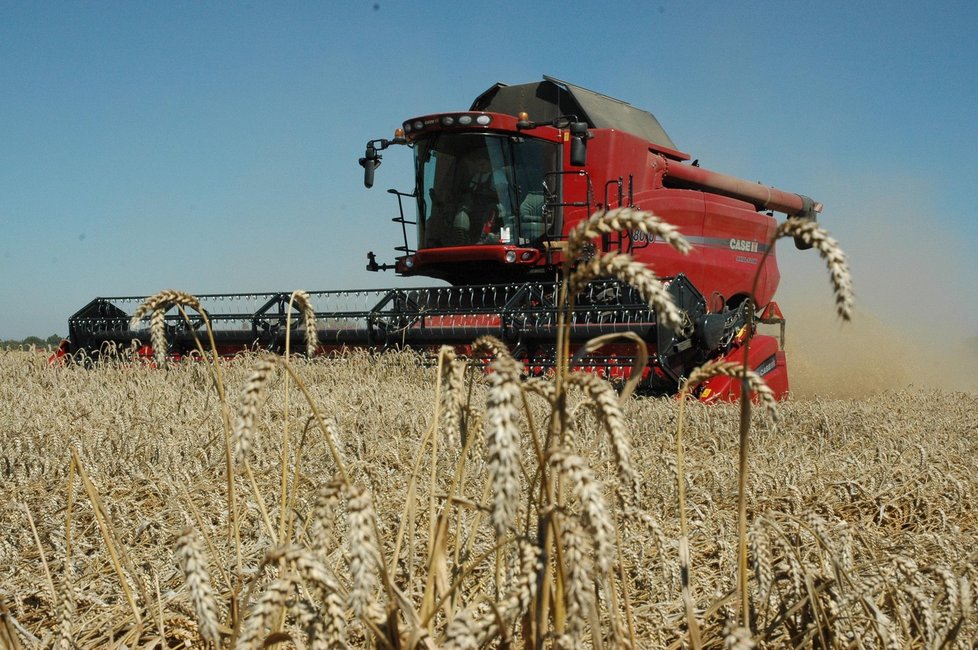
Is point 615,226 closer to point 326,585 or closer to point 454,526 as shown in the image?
point 326,585

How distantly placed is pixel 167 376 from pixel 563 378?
623 cm

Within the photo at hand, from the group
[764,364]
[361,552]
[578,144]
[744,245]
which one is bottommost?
[764,364]

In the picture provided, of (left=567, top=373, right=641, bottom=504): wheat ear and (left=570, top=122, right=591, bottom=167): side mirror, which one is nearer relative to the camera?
(left=567, top=373, right=641, bottom=504): wheat ear

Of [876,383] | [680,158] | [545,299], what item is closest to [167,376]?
[545,299]

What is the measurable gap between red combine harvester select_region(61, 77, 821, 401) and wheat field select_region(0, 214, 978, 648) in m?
1.70

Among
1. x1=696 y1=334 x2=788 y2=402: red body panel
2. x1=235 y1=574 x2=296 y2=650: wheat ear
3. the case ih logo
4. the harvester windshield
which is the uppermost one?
the harvester windshield

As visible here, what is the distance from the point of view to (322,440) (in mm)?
3752

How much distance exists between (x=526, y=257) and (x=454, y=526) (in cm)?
618

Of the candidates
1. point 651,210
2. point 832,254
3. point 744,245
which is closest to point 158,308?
point 832,254

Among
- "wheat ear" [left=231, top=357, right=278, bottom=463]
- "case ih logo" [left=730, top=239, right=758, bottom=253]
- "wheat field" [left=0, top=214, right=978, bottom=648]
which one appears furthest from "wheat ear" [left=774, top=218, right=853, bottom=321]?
"case ih logo" [left=730, top=239, right=758, bottom=253]

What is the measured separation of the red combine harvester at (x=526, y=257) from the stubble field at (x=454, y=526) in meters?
1.63

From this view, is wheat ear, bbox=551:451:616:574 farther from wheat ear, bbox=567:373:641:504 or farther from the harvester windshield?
the harvester windshield

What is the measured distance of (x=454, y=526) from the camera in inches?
97.5

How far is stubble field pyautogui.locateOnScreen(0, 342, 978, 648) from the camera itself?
1.02m
